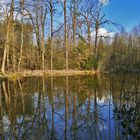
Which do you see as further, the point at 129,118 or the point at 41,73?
the point at 41,73

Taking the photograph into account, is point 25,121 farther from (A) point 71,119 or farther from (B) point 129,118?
(B) point 129,118

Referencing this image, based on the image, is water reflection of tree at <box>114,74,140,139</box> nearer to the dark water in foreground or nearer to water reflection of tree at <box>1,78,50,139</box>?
Answer: the dark water in foreground

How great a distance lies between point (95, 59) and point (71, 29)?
5.23 meters

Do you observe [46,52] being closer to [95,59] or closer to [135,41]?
[95,59]

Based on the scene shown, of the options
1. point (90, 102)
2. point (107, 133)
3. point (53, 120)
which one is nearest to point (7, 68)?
point (90, 102)

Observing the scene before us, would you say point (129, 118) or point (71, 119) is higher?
point (129, 118)

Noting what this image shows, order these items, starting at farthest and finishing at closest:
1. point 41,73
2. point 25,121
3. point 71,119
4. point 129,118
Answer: point 41,73 → point 71,119 → point 25,121 → point 129,118

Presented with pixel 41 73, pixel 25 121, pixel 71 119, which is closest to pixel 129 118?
pixel 71 119

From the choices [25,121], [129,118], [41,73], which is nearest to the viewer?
[129,118]

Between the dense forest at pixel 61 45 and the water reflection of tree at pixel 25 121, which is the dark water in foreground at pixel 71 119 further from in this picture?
the dense forest at pixel 61 45

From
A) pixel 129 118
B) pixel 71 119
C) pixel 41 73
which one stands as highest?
pixel 41 73

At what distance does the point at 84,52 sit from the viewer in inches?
1468

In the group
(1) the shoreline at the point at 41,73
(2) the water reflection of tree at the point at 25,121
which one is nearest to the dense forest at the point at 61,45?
(1) the shoreline at the point at 41,73

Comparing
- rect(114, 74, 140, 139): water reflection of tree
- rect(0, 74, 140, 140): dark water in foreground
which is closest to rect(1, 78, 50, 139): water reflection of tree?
rect(0, 74, 140, 140): dark water in foreground
